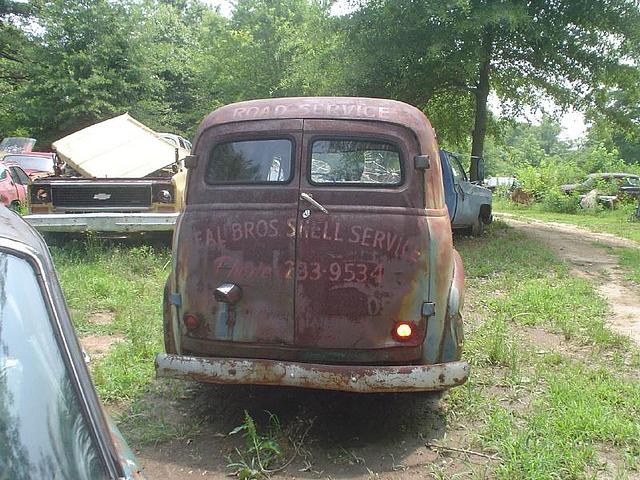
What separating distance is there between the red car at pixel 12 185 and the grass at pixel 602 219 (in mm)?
13091

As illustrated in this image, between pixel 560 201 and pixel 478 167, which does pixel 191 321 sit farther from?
pixel 560 201

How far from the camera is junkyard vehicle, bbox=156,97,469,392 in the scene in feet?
11.9

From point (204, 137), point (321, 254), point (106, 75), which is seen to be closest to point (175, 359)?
point (321, 254)

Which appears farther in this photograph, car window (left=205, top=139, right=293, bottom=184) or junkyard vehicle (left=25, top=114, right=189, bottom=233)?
junkyard vehicle (left=25, top=114, right=189, bottom=233)

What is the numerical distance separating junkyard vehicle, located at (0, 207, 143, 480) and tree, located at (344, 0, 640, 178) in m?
9.50

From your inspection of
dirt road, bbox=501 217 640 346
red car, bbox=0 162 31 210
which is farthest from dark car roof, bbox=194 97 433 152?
red car, bbox=0 162 31 210

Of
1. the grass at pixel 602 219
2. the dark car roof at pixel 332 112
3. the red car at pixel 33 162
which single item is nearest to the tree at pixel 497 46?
the grass at pixel 602 219

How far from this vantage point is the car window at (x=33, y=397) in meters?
1.40

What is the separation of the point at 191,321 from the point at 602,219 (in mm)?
18244

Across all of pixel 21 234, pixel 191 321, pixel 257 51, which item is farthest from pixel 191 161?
pixel 257 51

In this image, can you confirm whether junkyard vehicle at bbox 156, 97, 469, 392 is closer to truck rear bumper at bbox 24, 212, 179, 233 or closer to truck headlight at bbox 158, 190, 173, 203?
truck rear bumper at bbox 24, 212, 179, 233

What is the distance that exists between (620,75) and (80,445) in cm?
1280

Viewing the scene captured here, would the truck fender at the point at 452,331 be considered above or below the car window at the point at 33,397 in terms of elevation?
below

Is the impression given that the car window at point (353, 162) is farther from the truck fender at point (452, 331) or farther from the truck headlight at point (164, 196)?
the truck headlight at point (164, 196)
